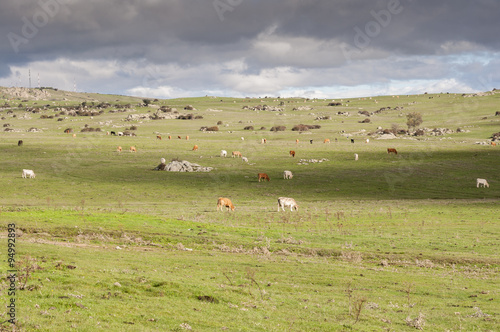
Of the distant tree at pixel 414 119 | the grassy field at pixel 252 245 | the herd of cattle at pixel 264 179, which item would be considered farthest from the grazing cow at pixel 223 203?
the distant tree at pixel 414 119

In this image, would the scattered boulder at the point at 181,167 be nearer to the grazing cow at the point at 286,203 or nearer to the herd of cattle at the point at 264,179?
the herd of cattle at the point at 264,179

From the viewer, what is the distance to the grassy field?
15.5 m

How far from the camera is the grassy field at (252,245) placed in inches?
608

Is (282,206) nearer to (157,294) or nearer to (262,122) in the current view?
(157,294)

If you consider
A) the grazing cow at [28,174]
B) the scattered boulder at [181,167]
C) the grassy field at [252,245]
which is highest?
the scattered boulder at [181,167]

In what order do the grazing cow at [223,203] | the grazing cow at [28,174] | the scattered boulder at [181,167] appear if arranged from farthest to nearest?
1. the scattered boulder at [181,167]
2. the grazing cow at [28,174]
3. the grazing cow at [223,203]

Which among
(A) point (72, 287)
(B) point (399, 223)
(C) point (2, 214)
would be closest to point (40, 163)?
(C) point (2, 214)

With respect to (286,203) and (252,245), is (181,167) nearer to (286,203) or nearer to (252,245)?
(286,203)

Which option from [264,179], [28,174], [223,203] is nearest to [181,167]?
[264,179]

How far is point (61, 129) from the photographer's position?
140 metres

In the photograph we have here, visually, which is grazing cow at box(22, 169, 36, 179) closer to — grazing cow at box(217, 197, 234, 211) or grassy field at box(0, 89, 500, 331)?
grassy field at box(0, 89, 500, 331)

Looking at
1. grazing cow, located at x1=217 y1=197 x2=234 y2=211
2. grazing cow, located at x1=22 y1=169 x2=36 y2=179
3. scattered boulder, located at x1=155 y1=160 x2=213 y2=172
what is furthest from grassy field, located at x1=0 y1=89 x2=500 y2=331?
scattered boulder, located at x1=155 y1=160 x2=213 y2=172

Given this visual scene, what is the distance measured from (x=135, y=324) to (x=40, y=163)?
6604 centimetres

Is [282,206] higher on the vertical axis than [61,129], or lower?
lower
